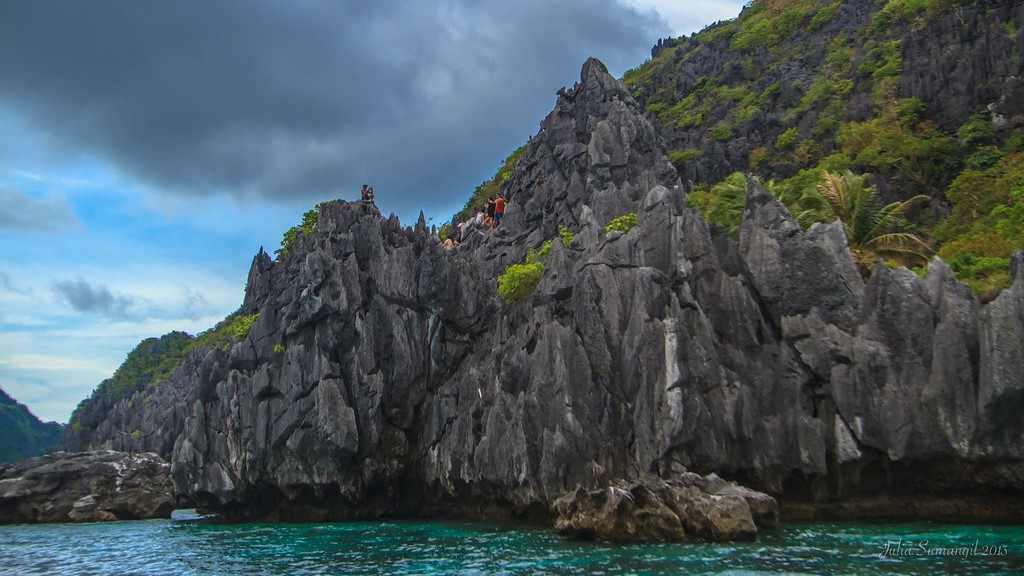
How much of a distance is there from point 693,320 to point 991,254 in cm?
1682

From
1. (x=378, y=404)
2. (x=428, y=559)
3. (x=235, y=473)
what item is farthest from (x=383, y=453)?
(x=428, y=559)

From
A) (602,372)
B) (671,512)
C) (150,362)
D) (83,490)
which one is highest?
(150,362)

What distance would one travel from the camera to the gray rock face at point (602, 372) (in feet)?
99.4

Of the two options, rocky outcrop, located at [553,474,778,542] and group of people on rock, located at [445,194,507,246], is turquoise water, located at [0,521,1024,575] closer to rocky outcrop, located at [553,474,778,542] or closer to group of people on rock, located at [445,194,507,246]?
rocky outcrop, located at [553,474,778,542]

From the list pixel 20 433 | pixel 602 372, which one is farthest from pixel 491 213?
pixel 20 433

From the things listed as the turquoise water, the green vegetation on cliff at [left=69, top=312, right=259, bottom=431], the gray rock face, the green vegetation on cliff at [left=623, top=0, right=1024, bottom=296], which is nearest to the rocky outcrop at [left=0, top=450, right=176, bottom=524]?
the gray rock face

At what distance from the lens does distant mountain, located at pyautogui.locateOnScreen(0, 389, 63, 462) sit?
17393 cm

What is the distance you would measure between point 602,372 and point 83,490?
52637mm

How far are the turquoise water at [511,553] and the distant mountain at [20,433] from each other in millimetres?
168283

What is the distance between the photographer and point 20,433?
7156 inches

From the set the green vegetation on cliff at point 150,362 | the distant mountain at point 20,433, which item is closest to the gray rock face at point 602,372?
the green vegetation on cliff at point 150,362

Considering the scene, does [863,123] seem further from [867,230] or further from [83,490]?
[83,490]

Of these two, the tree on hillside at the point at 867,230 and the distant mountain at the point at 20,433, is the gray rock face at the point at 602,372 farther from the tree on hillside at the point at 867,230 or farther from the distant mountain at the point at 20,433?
the distant mountain at the point at 20,433

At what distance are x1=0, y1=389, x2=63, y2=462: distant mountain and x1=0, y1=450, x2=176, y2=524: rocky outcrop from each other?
133 m
